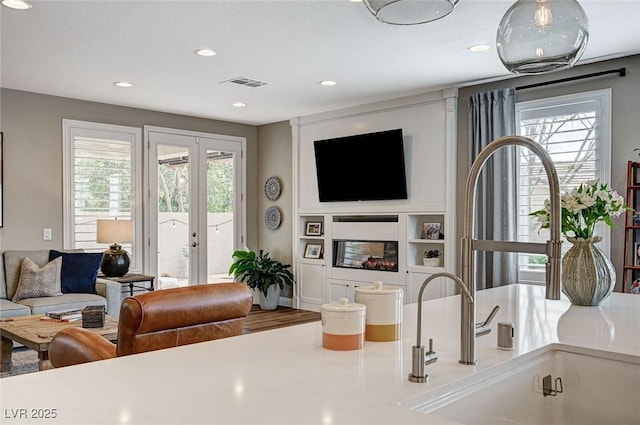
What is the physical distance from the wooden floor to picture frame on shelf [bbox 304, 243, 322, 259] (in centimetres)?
72

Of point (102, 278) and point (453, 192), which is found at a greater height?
point (453, 192)

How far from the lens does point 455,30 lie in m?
3.88

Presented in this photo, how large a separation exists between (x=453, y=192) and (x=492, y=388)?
445cm

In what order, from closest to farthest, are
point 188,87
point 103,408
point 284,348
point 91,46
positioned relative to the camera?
point 103,408, point 284,348, point 91,46, point 188,87

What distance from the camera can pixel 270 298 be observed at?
712cm

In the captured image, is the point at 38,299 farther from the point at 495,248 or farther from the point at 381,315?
the point at 495,248

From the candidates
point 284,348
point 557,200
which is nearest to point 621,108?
point 557,200

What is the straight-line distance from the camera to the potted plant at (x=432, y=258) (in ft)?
19.0

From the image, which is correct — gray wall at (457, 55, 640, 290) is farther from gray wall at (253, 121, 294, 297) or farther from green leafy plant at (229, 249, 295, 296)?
green leafy plant at (229, 249, 295, 296)

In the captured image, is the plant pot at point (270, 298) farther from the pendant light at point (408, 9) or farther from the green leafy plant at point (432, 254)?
the pendant light at point (408, 9)

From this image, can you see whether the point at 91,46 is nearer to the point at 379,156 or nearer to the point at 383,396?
the point at 379,156

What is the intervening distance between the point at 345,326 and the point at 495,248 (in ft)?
1.39

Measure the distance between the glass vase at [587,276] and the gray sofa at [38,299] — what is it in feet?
14.0

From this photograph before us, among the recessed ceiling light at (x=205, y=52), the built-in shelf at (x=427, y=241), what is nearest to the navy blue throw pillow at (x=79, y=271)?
the recessed ceiling light at (x=205, y=52)
